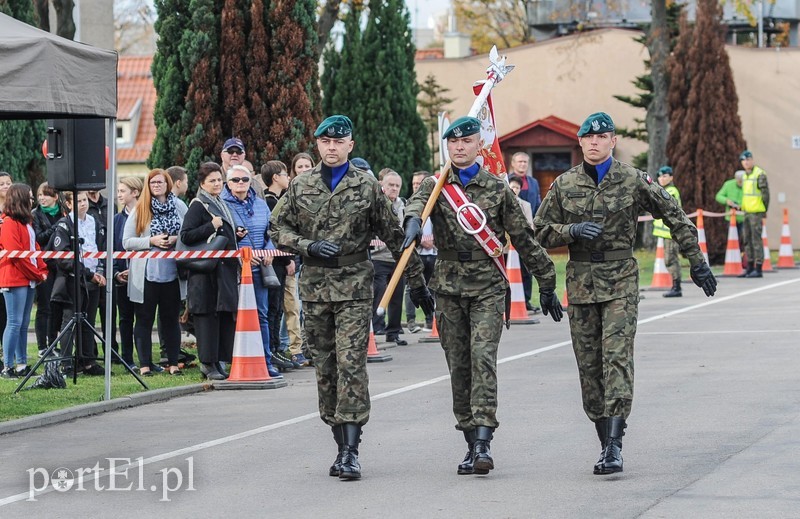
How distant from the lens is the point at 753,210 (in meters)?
27.5

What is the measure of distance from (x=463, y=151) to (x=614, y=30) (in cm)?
3704

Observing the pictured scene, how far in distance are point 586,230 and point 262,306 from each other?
231 inches

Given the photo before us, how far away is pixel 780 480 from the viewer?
26.9 ft

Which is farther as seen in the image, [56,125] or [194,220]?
[194,220]

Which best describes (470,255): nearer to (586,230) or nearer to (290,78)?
(586,230)

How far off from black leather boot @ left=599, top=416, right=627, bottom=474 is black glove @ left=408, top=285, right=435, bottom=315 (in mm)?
1324

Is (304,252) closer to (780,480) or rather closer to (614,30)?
(780,480)

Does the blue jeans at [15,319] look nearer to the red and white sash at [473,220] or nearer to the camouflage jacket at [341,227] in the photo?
the camouflage jacket at [341,227]

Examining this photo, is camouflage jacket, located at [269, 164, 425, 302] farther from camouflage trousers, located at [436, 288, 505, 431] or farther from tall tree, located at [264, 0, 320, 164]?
tall tree, located at [264, 0, 320, 164]

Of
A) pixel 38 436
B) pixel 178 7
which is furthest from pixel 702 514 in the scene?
pixel 178 7

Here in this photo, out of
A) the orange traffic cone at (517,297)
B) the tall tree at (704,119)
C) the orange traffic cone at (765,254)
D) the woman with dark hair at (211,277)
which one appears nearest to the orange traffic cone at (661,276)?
the orange traffic cone at (765,254)

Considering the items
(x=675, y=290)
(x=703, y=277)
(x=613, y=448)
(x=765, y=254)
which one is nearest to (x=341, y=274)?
(x=613, y=448)

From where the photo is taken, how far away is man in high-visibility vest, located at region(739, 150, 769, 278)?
90.1 feet

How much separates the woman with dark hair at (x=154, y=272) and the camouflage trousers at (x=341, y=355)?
5072 millimetres
